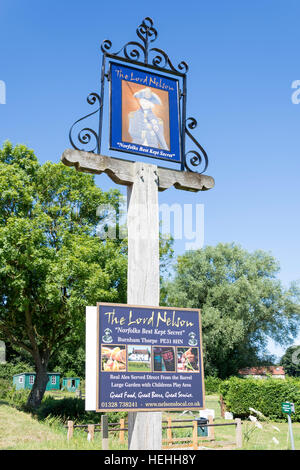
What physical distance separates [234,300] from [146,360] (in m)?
33.0

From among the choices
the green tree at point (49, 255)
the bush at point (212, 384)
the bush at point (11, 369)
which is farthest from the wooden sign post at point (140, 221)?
the bush at point (11, 369)

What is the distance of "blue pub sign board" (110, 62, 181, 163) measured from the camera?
5.82 meters

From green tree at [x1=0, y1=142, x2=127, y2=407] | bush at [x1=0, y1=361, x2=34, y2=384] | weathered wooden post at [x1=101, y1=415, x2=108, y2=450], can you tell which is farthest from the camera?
bush at [x1=0, y1=361, x2=34, y2=384]

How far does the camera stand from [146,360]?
194 inches

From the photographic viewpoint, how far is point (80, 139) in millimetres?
5578

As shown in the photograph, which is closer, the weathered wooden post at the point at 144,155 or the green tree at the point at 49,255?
the weathered wooden post at the point at 144,155

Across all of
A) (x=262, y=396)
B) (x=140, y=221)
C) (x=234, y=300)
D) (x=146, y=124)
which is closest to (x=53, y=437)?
(x=140, y=221)

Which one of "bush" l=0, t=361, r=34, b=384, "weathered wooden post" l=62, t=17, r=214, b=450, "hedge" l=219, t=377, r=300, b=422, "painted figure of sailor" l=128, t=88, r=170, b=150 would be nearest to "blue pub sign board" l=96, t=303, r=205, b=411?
"weathered wooden post" l=62, t=17, r=214, b=450

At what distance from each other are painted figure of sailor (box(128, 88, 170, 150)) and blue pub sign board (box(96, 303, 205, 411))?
230 cm

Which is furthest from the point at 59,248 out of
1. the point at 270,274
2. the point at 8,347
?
the point at 8,347

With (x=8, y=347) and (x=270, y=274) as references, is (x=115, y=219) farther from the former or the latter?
(x=8, y=347)

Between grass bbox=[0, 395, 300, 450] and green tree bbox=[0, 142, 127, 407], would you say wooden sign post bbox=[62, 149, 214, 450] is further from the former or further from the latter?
green tree bbox=[0, 142, 127, 407]

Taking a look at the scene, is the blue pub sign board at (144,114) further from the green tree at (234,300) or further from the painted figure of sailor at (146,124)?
the green tree at (234,300)

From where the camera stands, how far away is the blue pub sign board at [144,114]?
5820mm
